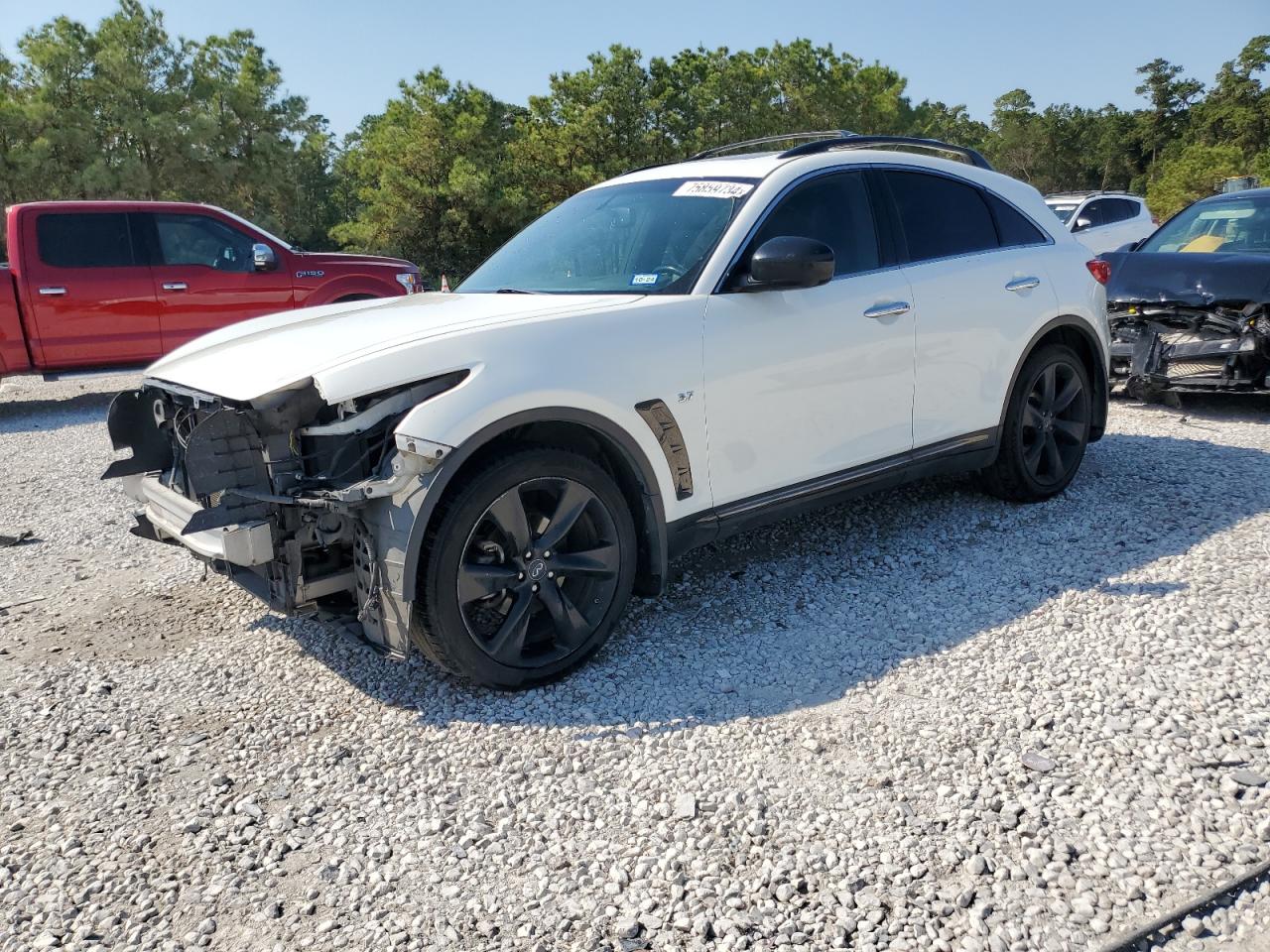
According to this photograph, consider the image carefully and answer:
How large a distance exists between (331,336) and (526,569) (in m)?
1.09

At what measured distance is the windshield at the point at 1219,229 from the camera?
802 centimetres

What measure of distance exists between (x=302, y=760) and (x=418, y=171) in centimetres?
3182

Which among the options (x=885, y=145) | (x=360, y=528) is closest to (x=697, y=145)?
(x=885, y=145)

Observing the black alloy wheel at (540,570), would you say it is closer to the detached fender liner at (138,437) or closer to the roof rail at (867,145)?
the detached fender liner at (138,437)

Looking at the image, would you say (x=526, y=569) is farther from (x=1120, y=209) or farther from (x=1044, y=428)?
(x=1120, y=209)

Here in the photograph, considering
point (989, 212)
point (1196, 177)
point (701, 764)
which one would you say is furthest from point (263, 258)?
point (1196, 177)

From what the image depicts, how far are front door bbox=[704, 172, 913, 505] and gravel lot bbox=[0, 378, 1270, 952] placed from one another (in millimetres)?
639

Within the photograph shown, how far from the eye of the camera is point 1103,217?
15.7 metres

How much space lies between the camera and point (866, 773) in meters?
2.97

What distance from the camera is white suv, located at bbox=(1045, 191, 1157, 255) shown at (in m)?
15.1

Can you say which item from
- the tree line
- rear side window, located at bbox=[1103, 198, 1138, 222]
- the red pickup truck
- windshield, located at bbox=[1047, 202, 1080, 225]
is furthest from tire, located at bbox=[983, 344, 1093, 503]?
the tree line

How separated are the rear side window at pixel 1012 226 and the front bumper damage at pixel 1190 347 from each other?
2.76m

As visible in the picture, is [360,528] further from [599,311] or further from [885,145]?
[885,145]

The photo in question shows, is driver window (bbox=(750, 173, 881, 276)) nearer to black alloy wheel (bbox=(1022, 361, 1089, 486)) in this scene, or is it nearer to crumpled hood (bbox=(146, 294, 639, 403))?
crumpled hood (bbox=(146, 294, 639, 403))
